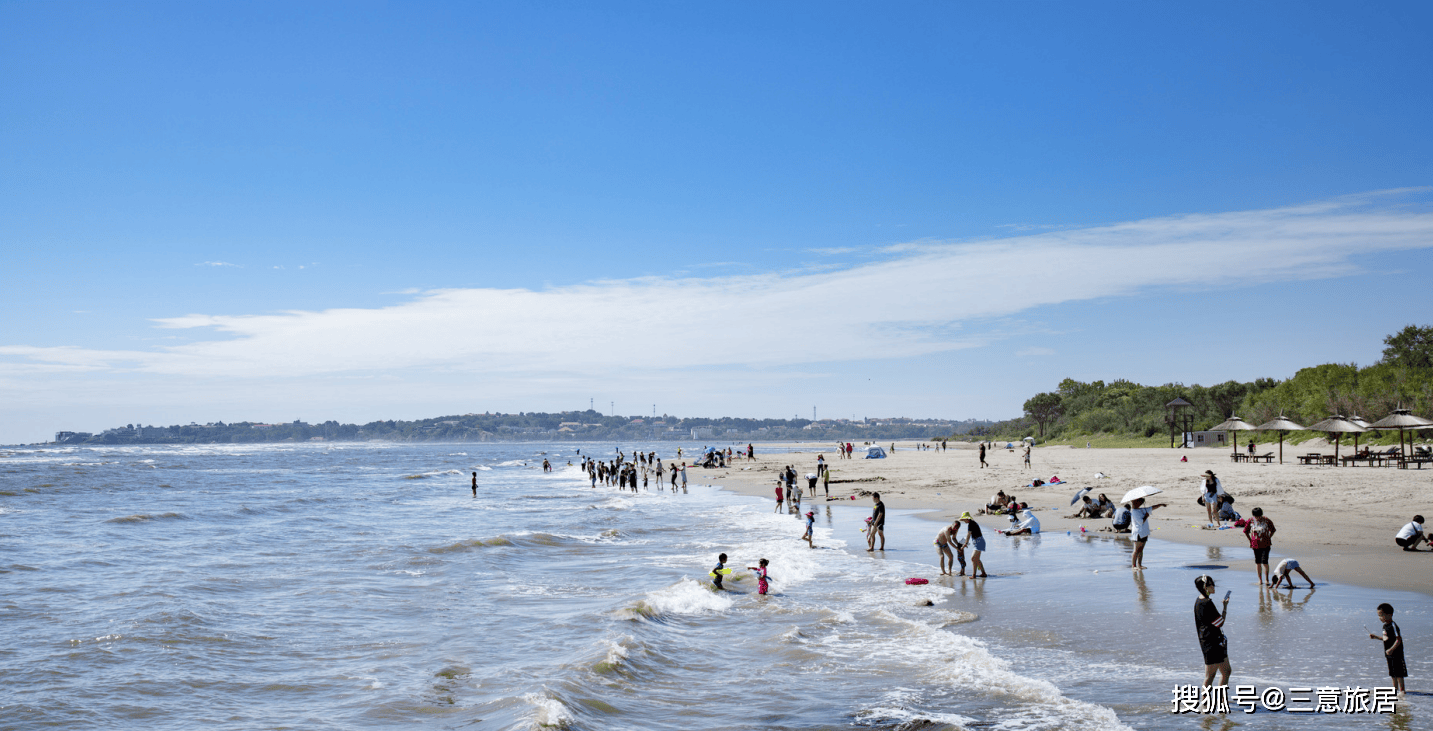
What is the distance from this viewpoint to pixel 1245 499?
27266 mm

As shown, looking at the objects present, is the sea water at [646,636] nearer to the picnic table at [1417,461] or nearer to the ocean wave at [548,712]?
the ocean wave at [548,712]

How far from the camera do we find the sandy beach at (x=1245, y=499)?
17.0 m

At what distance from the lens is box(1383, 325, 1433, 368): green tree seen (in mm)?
81062

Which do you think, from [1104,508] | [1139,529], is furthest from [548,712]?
[1104,508]

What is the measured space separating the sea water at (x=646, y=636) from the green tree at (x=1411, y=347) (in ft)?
273

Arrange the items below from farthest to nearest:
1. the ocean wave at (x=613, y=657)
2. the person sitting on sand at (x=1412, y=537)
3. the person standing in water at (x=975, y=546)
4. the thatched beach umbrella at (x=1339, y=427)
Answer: the thatched beach umbrella at (x=1339, y=427)
the person sitting on sand at (x=1412, y=537)
the person standing in water at (x=975, y=546)
the ocean wave at (x=613, y=657)

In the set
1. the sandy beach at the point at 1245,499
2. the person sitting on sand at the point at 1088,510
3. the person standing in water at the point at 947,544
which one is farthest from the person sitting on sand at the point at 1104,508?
the person standing in water at the point at 947,544

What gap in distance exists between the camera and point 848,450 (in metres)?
78.1

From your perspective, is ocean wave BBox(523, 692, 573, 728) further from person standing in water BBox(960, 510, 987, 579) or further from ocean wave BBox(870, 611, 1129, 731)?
person standing in water BBox(960, 510, 987, 579)

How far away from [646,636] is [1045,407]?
11274cm

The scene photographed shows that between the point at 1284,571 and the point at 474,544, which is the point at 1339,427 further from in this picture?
the point at 474,544

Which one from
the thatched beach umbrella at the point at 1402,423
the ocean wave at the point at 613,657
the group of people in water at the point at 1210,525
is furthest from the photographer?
the thatched beach umbrella at the point at 1402,423

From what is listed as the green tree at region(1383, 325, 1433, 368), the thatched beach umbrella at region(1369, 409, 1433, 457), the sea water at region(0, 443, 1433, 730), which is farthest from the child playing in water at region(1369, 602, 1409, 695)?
the green tree at region(1383, 325, 1433, 368)

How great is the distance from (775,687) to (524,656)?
13.7 ft
